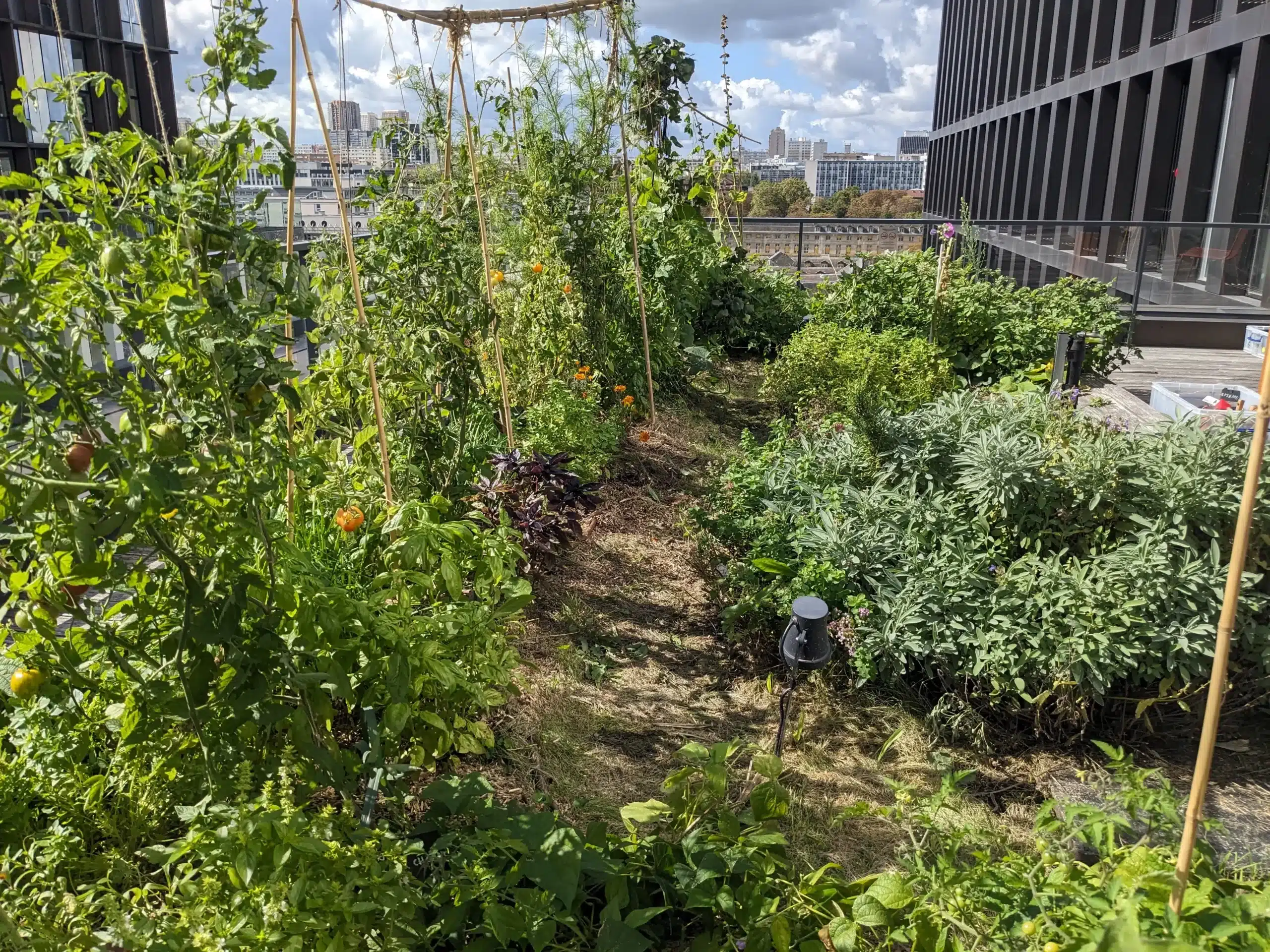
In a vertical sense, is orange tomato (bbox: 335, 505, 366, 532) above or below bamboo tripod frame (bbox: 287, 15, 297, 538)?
below

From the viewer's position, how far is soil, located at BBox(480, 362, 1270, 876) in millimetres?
2115

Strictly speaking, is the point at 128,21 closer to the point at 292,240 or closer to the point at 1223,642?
the point at 292,240

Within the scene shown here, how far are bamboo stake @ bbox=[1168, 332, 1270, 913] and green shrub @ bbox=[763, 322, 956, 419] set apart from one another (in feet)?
9.84

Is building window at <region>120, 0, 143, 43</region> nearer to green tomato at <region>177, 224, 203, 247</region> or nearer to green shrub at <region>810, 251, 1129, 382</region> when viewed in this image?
green shrub at <region>810, 251, 1129, 382</region>

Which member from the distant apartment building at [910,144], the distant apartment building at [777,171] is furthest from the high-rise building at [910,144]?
the distant apartment building at [777,171]

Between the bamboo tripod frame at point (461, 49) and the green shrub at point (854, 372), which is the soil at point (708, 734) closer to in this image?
the bamboo tripod frame at point (461, 49)

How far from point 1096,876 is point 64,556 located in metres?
1.61

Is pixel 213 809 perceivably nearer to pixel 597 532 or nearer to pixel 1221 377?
pixel 597 532

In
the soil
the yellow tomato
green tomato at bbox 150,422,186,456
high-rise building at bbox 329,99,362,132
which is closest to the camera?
green tomato at bbox 150,422,186,456

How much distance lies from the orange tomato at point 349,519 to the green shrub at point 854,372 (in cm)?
267

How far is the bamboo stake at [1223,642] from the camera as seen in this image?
107 cm

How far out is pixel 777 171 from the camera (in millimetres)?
25016

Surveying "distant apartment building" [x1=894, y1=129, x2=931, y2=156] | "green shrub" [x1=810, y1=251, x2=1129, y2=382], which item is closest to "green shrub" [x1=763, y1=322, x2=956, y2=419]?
"green shrub" [x1=810, y1=251, x2=1129, y2=382]

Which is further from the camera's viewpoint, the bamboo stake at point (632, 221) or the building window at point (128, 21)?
the building window at point (128, 21)
